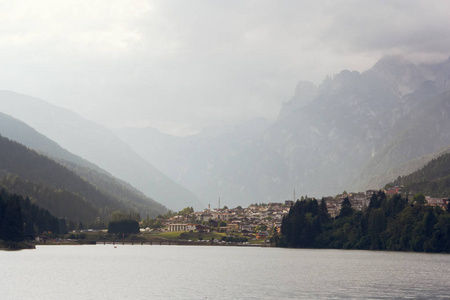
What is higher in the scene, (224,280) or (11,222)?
(11,222)

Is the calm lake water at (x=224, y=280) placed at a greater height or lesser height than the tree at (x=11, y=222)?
lesser

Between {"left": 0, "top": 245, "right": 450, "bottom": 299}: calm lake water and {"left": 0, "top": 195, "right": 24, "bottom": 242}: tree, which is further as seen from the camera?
{"left": 0, "top": 195, "right": 24, "bottom": 242}: tree

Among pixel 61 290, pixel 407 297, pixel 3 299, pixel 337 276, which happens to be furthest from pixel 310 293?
pixel 3 299

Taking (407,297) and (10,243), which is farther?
(10,243)

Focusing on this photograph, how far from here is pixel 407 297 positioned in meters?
90.0

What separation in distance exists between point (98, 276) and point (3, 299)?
33.0 meters

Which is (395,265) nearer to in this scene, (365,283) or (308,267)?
(308,267)

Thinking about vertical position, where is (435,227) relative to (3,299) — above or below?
above

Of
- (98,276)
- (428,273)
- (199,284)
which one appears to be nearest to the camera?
(199,284)

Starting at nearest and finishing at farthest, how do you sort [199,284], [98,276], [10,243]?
[199,284], [98,276], [10,243]

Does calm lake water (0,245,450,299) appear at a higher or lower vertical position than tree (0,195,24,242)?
lower

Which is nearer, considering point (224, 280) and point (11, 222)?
point (224, 280)

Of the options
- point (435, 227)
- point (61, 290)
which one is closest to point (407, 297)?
point (61, 290)

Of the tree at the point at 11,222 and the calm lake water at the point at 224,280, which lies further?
the tree at the point at 11,222
